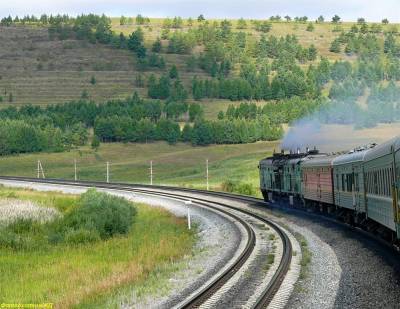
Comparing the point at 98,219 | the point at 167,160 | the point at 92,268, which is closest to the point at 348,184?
the point at 92,268

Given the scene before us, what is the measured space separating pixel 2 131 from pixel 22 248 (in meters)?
120

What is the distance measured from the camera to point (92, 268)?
68.9 ft

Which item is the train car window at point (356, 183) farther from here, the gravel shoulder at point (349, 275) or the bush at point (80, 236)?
the bush at point (80, 236)

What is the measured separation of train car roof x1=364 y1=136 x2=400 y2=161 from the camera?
15625 millimetres

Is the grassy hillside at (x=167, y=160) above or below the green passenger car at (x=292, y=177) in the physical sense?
above

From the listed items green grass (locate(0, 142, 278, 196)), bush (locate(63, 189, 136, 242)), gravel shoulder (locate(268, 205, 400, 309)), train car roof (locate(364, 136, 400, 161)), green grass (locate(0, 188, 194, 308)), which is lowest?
green grass (locate(0, 188, 194, 308))

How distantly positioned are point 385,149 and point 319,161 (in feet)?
48.5

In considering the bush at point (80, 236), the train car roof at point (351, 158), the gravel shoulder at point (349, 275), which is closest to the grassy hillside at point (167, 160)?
the train car roof at point (351, 158)

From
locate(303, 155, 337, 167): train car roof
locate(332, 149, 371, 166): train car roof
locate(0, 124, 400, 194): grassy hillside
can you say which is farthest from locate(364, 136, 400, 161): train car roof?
locate(0, 124, 400, 194): grassy hillside

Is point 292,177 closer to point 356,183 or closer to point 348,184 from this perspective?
point 348,184

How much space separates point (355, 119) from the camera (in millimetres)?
97688

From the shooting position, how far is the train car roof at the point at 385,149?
615 inches

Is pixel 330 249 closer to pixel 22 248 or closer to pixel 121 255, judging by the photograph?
pixel 121 255

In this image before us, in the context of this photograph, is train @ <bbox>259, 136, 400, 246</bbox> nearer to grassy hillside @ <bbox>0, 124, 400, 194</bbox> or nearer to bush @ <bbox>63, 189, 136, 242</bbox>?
bush @ <bbox>63, 189, 136, 242</bbox>
